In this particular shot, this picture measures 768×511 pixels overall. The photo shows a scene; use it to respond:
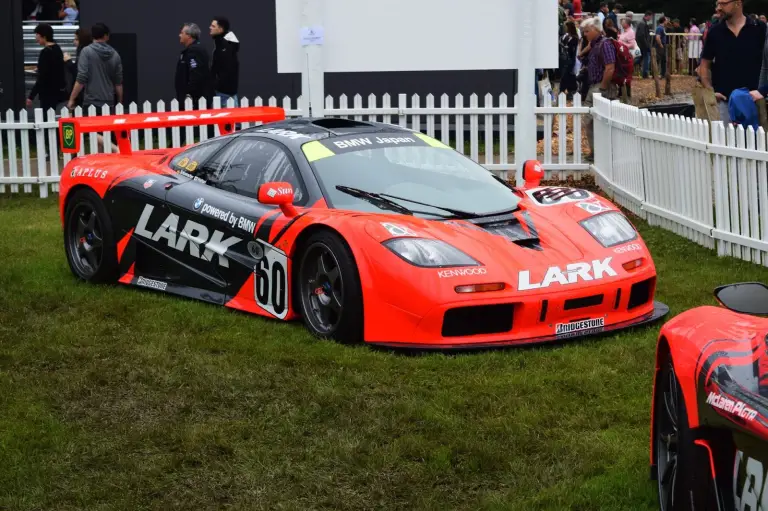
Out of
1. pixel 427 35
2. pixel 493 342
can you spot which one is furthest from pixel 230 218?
pixel 427 35

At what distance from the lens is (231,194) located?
8641 millimetres

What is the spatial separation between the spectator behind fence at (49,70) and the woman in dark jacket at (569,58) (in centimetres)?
994

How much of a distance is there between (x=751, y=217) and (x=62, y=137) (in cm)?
534

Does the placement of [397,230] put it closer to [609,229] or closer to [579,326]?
[579,326]

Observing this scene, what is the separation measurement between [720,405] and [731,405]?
76 mm

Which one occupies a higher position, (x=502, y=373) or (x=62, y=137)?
(x=62, y=137)

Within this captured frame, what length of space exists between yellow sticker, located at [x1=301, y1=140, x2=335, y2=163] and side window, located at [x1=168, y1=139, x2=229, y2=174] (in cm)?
88

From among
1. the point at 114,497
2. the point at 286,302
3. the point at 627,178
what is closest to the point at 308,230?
the point at 286,302

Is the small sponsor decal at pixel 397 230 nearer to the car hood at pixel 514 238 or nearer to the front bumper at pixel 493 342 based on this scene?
the car hood at pixel 514 238

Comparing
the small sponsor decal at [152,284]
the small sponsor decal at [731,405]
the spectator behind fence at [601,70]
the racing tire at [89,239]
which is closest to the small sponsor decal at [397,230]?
the small sponsor decal at [152,284]

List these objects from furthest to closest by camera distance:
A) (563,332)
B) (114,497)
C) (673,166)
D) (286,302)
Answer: (673,166), (286,302), (563,332), (114,497)

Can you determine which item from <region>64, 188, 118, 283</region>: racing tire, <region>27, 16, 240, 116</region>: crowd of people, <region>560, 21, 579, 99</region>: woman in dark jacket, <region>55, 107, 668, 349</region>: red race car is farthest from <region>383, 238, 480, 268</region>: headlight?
<region>560, 21, 579, 99</region>: woman in dark jacket

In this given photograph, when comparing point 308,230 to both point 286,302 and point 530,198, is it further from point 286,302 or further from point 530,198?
point 530,198

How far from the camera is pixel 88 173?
9.68 m
